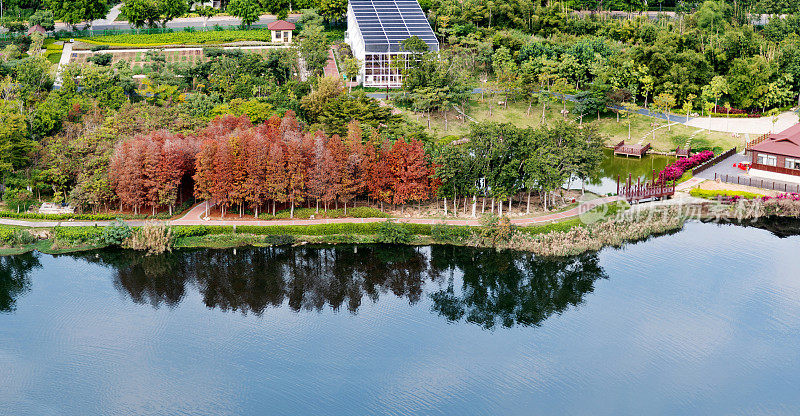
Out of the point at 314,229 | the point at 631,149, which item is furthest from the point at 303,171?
the point at 631,149

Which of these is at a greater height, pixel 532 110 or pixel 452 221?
pixel 532 110

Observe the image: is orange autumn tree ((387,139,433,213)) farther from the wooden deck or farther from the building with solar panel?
the building with solar panel

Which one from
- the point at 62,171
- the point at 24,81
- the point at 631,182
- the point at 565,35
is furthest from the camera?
the point at 565,35

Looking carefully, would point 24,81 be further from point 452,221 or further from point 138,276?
point 452,221

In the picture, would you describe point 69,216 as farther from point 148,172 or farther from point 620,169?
point 620,169

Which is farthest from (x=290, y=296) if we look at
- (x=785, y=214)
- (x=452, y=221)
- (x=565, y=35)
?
(x=565, y=35)
